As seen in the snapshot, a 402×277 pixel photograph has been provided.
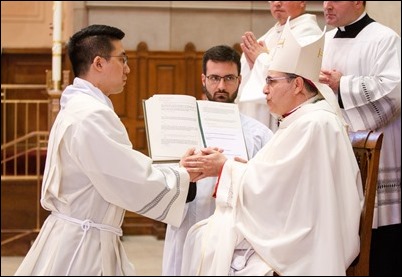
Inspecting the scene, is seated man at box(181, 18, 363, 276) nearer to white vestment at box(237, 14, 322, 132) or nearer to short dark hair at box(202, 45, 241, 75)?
short dark hair at box(202, 45, 241, 75)

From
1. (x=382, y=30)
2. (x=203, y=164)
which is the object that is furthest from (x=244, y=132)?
(x=382, y=30)

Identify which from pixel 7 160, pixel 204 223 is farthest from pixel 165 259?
pixel 7 160

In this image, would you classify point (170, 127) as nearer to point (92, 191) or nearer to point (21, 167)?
point (92, 191)

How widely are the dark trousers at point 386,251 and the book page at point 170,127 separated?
5.53ft

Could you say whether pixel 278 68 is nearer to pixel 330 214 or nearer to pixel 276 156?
pixel 276 156

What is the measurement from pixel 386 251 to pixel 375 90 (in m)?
1.02

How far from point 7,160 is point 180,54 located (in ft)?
6.52

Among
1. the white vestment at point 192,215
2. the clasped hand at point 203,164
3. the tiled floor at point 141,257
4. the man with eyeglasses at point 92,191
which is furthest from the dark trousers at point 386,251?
the man with eyeglasses at point 92,191

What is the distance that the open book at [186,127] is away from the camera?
382 centimetres

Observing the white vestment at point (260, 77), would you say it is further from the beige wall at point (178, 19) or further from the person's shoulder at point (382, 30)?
the beige wall at point (178, 19)

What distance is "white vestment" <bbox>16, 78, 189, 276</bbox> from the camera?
328cm

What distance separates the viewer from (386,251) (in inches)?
202

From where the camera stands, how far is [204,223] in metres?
3.74

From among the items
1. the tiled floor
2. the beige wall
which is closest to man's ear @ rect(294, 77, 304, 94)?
the tiled floor
